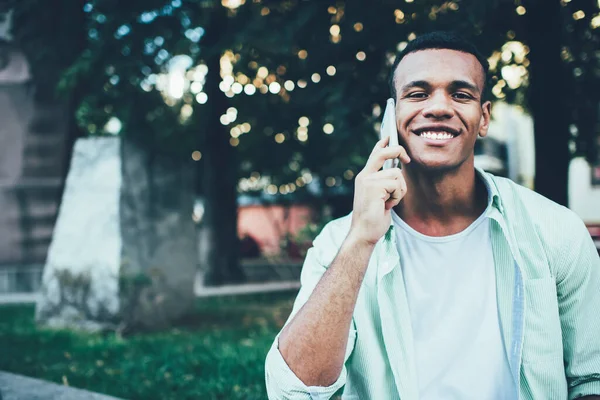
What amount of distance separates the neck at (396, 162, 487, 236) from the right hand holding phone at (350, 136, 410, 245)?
361mm

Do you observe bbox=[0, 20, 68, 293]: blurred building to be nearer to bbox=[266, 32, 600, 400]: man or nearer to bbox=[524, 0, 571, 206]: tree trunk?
bbox=[524, 0, 571, 206]: tree trunk

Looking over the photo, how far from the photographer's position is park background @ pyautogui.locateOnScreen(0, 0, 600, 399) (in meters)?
5.35

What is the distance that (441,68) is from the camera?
2.34 metres

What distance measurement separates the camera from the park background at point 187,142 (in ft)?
17.5

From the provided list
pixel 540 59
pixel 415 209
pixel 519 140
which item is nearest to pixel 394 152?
pixel 415 209

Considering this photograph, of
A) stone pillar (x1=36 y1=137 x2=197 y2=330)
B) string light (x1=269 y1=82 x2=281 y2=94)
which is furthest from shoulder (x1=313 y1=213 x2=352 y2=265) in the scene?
string light (x1=269 y1=82 x2=281 y2=94)

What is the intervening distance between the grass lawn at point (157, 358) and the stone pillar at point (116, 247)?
0.38 meters

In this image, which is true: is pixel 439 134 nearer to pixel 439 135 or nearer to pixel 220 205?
pixel 439 135

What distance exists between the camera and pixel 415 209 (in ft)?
7.88

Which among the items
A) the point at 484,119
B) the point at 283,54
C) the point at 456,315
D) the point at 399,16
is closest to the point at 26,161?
the point at 283,54

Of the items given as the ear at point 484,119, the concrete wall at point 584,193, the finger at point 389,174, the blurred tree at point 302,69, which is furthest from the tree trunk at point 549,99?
the concrete wall at point 584,193

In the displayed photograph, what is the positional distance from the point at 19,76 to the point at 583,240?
14.1 m

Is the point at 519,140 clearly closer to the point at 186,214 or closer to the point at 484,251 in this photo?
the point at 186,214

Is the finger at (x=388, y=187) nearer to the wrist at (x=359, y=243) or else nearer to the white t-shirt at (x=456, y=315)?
the wrist at (x=359, y=243)
